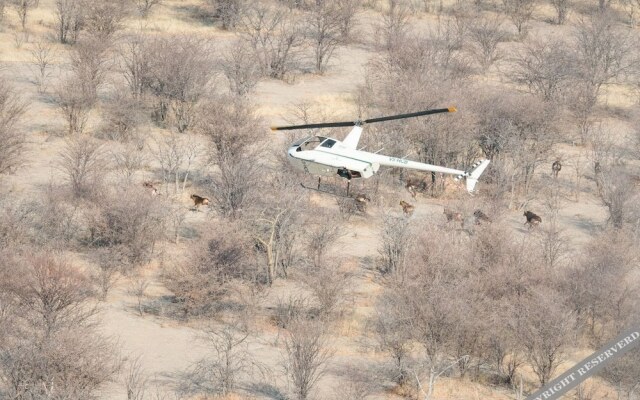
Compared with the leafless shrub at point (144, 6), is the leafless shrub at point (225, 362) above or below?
above

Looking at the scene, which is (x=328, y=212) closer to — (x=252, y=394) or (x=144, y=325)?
(x=144, y=325)

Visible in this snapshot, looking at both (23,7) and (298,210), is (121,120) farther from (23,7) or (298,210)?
(23,7)

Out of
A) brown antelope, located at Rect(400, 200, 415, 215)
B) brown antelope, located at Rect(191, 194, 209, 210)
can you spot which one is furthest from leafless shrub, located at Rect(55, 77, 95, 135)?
brown antelope, located at Rect(400, 200, 415, 215)

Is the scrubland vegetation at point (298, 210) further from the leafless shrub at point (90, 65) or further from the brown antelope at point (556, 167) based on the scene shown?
the brown antelope at point (556, 167)

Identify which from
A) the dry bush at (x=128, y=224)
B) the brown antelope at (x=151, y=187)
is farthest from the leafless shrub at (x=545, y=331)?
the brown antelope at (x=151, y=187)

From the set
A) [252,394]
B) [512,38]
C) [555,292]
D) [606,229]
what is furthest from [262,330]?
[512,38]

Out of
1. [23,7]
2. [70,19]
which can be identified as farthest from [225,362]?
[23,7]
